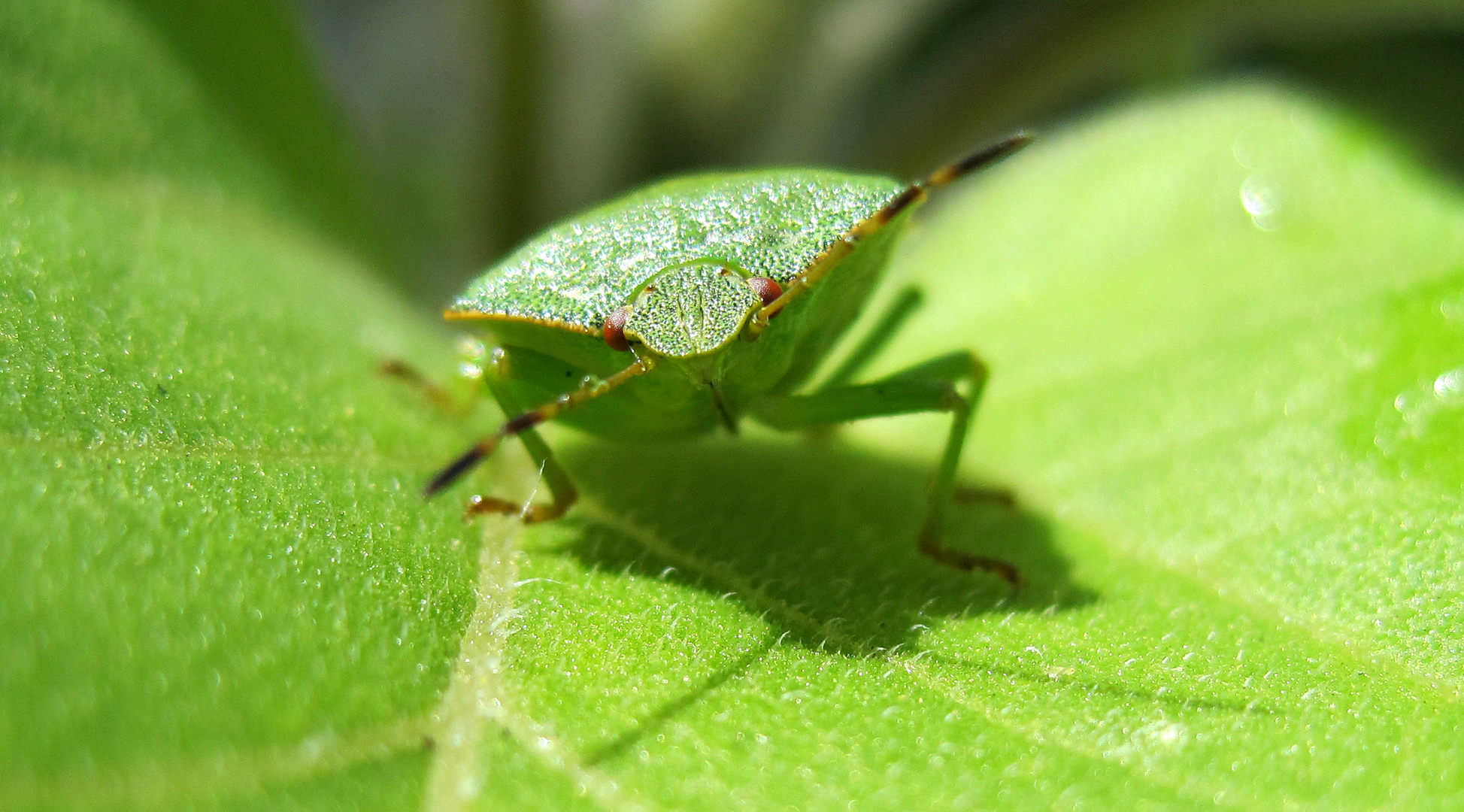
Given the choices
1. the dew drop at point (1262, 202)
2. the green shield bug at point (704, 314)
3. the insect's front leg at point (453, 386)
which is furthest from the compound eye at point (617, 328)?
the dew drop at point (1262, 202)

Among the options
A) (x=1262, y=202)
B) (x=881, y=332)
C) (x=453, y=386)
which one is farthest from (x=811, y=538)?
(x=1262, y=202)

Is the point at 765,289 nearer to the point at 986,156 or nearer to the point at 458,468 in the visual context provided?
the point at 986,156

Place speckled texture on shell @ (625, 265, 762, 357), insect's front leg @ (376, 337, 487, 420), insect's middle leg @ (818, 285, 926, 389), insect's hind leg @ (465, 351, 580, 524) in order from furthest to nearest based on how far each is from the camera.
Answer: insect's middle leg @ (818, 285, 926, 389), insect's front leg @ (376, 337, 487, 420), insect's hind leg @ (465, 351, 580, 524), speckled texture on shell @ (625, 265, 762, 357)

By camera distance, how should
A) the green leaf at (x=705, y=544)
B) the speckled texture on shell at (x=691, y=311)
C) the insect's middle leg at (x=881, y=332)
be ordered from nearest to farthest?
1. the green leaf at (x=705, y=544)
2. the speckled texture on shell at (x=691, y=311)
3. the insect's middle leg at (x=881, y=332)

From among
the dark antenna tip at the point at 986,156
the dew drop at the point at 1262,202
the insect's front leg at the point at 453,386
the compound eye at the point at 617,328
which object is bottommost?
the insect's front leg at the point at 453,386

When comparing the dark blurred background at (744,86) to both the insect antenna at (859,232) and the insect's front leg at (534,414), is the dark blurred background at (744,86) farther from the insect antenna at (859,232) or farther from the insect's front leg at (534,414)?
the insect antenna at (859,232)

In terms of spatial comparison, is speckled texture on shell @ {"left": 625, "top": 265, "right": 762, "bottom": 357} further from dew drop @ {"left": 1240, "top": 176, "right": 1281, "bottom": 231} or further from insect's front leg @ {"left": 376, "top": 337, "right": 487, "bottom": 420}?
dew drop @ {"left": 1240, "top": 176, "right": 1281, "bottom": 231}

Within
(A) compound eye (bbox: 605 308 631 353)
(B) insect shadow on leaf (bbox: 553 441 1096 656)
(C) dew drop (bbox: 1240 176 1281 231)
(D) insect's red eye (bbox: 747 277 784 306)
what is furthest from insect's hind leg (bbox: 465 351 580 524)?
(C) dew drop (bbox: 1240 176 1281 231)

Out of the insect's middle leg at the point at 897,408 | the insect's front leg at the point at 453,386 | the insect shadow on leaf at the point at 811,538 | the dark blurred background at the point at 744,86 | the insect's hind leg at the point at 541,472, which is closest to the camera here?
the insect shadow on leaf at the point at 811,538

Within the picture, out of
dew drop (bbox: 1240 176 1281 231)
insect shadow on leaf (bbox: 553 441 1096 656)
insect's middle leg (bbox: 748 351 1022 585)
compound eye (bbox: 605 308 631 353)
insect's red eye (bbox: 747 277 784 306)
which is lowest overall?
insect shadow on leaf (bbox: 553 441 1096 656)

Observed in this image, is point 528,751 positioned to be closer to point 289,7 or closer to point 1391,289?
point 1391,289
